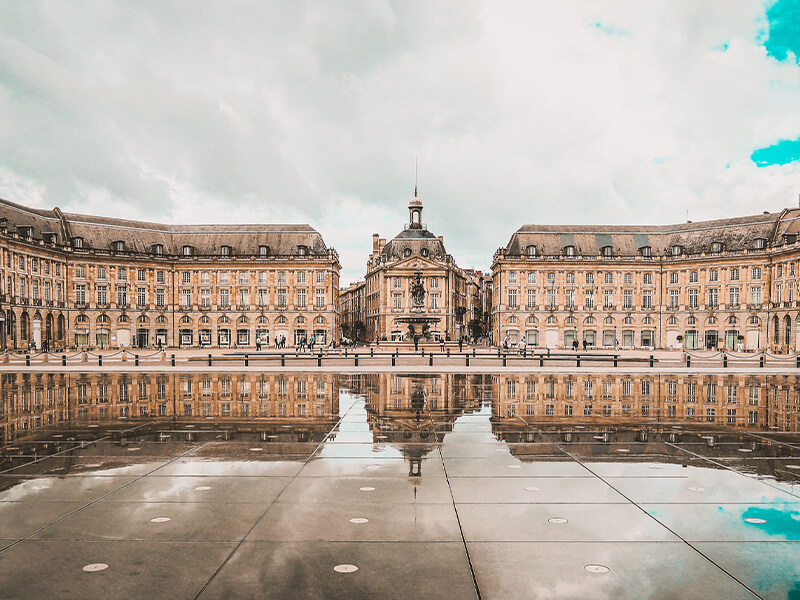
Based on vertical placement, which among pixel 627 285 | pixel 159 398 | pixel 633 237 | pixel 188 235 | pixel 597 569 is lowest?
pixel 159 398

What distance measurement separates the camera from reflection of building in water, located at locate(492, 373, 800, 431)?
14.1m

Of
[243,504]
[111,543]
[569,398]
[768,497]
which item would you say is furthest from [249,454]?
[569,398]

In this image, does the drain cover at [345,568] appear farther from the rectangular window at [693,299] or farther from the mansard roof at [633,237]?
the rectangular window at [693,299]

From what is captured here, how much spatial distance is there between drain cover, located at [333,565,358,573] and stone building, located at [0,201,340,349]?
74.1 m

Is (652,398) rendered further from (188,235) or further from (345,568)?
(188,235)

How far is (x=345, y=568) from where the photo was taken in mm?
5480

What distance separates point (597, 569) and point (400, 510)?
94.2 inches

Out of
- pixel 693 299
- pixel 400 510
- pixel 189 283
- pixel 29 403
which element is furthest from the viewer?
pixel 189 283

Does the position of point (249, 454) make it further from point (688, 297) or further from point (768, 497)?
point (688, 297)

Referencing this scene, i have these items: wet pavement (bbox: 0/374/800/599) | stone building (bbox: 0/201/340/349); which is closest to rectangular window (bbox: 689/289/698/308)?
stone building (bbox: 0/201/340/349)

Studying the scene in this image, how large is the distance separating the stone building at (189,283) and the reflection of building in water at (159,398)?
167ft

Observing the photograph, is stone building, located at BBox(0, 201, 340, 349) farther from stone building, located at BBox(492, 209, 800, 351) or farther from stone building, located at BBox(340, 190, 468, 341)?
stone building, located at BBox(492, 209, 800, 351)

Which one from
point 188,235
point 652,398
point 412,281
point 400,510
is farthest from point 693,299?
point 400,510

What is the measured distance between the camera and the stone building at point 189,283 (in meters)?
72.4
